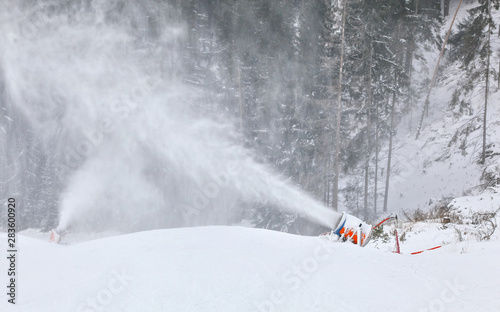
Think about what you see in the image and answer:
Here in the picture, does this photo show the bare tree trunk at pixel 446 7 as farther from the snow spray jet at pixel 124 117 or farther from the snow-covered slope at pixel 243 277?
the snow-covered slope at pixel 243 277

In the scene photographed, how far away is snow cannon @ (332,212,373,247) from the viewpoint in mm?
7621

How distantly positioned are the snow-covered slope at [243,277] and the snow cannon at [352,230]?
7.15 feet

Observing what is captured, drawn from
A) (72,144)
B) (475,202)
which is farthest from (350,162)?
(72,144)

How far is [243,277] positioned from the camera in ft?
13.7

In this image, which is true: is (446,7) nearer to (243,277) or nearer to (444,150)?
(444,150)

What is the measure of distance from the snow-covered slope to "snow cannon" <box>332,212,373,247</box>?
218cm

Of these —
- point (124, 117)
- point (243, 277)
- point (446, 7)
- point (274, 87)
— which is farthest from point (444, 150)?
point (243, 277)

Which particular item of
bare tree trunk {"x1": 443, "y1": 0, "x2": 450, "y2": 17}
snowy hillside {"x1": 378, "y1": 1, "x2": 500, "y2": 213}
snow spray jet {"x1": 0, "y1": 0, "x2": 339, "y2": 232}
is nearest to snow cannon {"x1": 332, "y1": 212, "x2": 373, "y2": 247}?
snowy hillside {"x1": 378, "y1": 1, "x2": 500, "y2": 213}

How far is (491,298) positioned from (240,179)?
81.3ft

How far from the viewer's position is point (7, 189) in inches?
1270

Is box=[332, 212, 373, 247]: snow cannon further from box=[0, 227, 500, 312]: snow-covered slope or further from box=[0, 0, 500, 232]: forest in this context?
box=[0, 0, 500, 232]: forest

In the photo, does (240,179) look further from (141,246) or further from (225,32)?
(141,246)

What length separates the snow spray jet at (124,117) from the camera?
27438 mm

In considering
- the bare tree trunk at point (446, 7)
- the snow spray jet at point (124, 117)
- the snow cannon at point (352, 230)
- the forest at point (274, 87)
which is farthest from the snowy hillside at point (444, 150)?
the snow cannon at point (352, 230)
